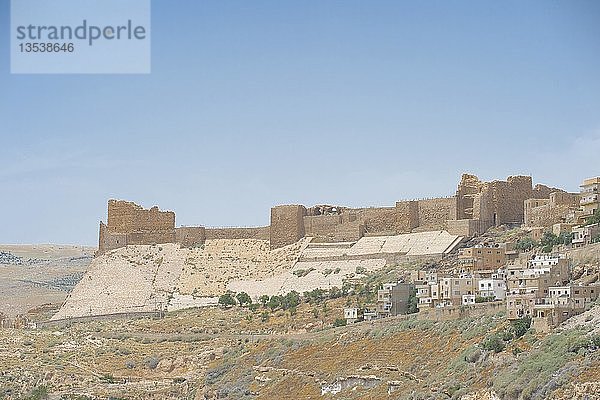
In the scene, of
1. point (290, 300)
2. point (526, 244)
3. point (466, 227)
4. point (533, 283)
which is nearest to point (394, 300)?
point (526, 244)

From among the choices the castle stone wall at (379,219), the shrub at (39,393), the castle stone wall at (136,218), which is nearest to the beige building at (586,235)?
the castle stone wall at (379,219)

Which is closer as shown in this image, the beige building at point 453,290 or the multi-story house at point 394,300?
the beige building at point 453,290

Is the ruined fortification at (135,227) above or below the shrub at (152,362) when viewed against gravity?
above

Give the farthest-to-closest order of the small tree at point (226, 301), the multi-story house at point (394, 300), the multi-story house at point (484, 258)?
the small tree at point (226, 301) → the multi-story house at point (484, 258) → the multi-story house at point (394, 300)

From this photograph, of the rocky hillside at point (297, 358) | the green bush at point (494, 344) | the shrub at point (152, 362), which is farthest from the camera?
the shrub at point (152, 362)

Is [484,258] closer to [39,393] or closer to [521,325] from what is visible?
[521,325]

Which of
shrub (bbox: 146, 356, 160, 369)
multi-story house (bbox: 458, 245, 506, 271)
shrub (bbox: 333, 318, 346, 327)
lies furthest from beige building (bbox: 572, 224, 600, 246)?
shrub (bbox: 146, 356, 160, 369)

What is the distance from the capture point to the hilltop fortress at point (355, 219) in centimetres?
6788

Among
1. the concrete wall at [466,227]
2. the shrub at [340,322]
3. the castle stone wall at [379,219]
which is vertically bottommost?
the shrub at [340,322]

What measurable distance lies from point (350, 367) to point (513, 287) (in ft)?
21.8

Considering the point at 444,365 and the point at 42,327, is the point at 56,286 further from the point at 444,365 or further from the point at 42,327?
the point at 444,365

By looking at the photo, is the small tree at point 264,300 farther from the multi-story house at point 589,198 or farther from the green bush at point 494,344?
the green bush at point 494,344

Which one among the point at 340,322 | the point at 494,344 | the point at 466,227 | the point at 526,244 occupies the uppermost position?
the point at 466,227

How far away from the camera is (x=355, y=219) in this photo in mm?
72375
